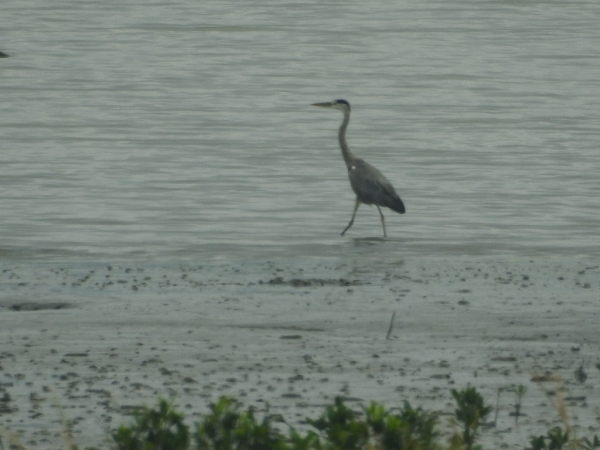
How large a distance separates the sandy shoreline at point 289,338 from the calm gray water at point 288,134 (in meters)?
1.86

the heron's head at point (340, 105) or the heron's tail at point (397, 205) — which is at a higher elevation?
Result: the heron's head at point (340, 105)

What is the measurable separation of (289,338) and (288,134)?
708 inches

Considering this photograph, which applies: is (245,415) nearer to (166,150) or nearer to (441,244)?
(441,244)

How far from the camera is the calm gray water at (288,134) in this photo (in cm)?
1641

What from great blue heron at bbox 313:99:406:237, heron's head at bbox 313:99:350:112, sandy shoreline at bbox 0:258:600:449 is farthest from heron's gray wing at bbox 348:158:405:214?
sandy shoreline at bbox 0:258:600:449

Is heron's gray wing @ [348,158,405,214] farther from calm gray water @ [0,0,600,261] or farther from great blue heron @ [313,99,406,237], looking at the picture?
calm gray water @ [0,0,600,261]

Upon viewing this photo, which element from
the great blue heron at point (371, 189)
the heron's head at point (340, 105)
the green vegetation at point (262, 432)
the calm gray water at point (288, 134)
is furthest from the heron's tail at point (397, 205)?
the green vegetation at point (262, 432)

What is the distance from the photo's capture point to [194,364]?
898 centimetres

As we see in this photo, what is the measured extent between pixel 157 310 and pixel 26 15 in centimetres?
4978

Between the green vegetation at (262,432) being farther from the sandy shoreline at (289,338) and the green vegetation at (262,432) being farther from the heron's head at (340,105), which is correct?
the heron's head at (340,105)

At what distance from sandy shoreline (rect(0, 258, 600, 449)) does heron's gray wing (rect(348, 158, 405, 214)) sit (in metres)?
2.70

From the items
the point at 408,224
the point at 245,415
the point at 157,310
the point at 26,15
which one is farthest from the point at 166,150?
the point at 26,15

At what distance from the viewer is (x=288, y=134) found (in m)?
27.7

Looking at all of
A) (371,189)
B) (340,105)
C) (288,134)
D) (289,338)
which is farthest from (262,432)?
(288,134)
